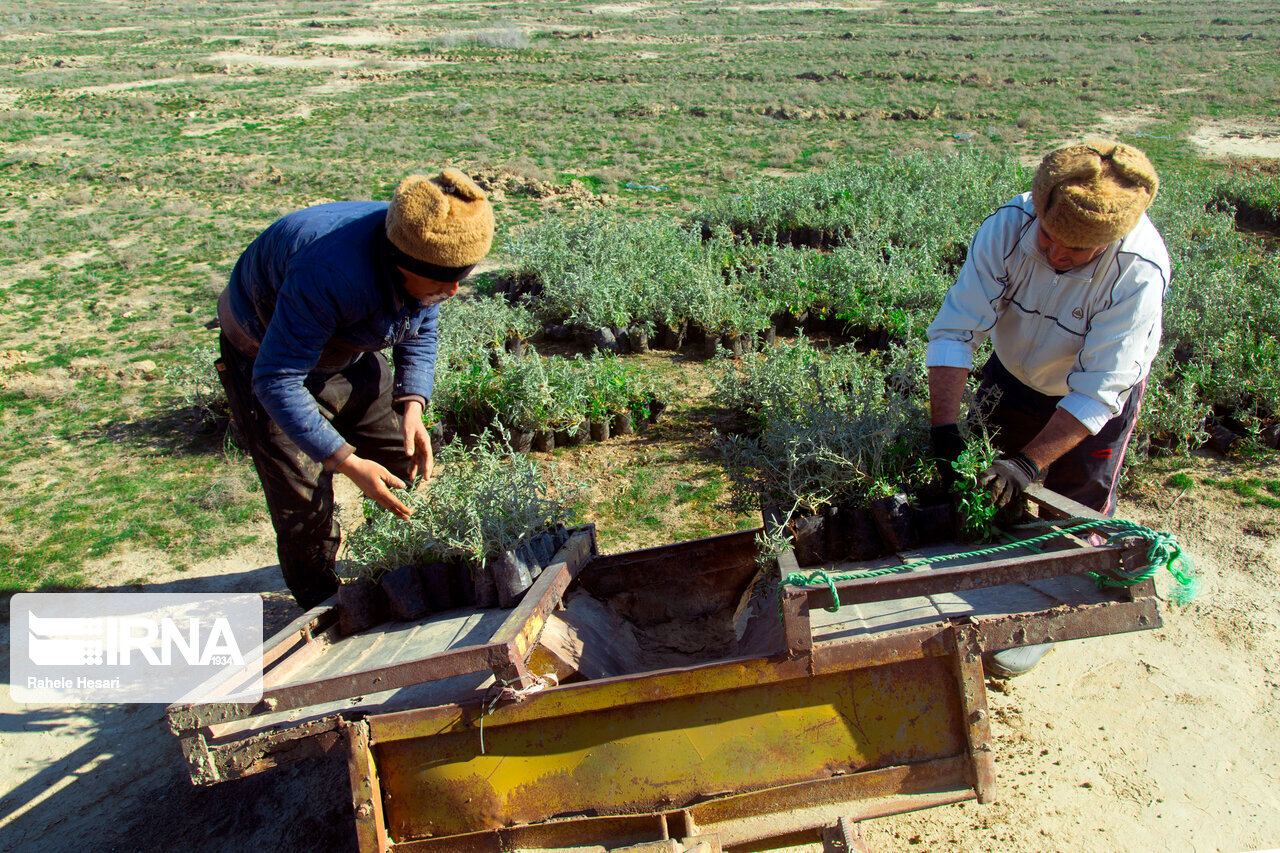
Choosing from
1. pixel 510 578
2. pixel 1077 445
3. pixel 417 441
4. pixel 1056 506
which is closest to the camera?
pixel 1056 506

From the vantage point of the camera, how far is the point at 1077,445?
10.4 feet

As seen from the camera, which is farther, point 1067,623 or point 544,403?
point 544,403

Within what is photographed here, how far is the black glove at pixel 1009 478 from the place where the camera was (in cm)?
272

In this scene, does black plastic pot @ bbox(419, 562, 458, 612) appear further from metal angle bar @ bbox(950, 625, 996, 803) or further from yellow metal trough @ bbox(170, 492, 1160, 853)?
metal angle bar @ bbox(950, 625, 996, 803)

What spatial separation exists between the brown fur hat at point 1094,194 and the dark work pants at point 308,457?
98.0 inches

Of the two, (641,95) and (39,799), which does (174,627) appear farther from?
(641,95)

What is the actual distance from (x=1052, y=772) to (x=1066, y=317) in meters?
1.58

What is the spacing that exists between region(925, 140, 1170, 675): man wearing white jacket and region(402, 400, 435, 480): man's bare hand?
1.92 m

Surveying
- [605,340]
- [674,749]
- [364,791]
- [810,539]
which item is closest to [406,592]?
[364,791]

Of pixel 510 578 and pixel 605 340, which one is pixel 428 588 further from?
pixel 605 340

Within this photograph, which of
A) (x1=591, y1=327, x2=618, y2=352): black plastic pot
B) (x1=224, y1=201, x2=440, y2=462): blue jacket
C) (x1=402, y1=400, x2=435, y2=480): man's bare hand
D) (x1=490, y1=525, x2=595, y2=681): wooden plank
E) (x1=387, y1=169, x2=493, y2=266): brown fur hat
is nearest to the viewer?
(x1=490, y1=525, x2=595, y2=681): wooden plank

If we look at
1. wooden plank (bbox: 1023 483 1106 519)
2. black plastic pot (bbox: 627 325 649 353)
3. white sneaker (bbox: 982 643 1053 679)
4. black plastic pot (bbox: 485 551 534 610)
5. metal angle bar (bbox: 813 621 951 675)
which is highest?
wooden plank (bbox: 1023 483 1106 519)

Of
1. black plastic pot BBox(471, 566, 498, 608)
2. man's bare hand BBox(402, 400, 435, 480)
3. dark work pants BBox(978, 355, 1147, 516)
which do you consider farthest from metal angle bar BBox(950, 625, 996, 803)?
man's bare hand BBox(402, 400, 435, 480)
